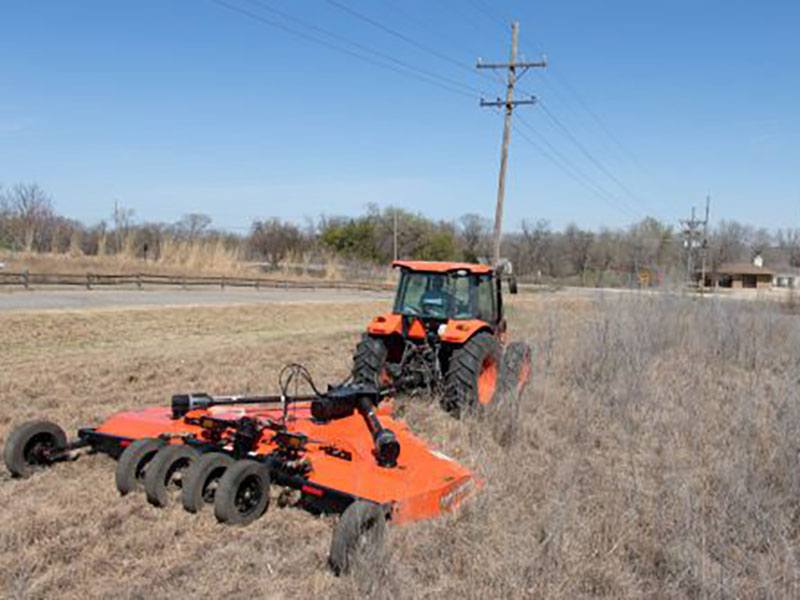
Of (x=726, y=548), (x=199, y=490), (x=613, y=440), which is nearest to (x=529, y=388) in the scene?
(x=613, y=440)

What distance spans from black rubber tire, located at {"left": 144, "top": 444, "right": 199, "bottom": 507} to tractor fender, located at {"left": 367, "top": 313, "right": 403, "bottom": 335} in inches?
132

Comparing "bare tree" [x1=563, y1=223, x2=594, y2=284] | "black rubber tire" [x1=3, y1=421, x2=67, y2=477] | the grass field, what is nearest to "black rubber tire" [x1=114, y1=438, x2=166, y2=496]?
the grass field

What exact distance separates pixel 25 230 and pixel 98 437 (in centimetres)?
4262

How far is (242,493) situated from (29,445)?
2.04m

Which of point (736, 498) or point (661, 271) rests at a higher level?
point (661, 271)

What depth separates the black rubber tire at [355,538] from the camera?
4.09 m

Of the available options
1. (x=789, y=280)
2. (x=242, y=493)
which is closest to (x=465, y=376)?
(x=242, y=493)

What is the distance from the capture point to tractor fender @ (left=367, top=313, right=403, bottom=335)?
834cm

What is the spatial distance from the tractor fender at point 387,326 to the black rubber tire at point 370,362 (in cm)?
12

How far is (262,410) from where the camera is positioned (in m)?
6.16

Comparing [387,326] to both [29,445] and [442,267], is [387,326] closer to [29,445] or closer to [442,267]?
[442,267]

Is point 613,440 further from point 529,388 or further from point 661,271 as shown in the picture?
point 661,271

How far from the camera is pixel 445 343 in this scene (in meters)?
8.19

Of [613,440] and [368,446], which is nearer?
[368,446]
